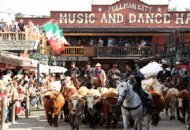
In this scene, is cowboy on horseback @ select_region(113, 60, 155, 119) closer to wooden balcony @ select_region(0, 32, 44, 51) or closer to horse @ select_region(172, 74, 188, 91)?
horse @ select_region(172, 74, 188, 91)

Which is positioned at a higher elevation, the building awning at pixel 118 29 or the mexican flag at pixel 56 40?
the building awning at pixel 118 29

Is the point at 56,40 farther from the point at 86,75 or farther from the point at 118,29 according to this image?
the point at 86,75

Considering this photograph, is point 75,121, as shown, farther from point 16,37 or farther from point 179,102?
point 16,37

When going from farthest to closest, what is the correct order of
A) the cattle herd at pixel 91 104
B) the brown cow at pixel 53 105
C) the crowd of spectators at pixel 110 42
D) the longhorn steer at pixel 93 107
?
1. the crowd of spectators at pixel 110 42
2. the brown cow at pixel 53 105
3. the longhorn steer at pixel 93 107
4. the cattle herd at pixel 91 104

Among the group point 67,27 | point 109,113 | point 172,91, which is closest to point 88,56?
point 67,27

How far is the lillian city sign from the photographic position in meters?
40.9

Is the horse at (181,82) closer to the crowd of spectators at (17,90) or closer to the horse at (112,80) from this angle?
the horse at (112,80)

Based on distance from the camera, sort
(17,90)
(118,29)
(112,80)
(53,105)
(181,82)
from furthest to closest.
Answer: (118,29) → (181,82) → (17,90) → (112,80) → (53,105)

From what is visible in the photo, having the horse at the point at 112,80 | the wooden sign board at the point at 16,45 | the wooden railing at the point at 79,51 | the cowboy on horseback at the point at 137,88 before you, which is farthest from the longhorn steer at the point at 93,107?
the wooden railing at the point at 79,51

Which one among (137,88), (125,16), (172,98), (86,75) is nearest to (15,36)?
(86,75)

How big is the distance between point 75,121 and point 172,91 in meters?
6.05

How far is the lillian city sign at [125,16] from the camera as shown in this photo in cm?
4088

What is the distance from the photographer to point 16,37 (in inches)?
Result: 1074

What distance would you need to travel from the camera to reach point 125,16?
41.2m
